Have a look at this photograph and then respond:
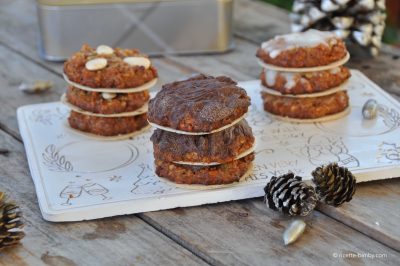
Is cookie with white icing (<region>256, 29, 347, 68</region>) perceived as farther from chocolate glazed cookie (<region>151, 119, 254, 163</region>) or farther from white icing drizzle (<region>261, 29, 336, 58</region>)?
chocolate glazed cookie (<region>151, 119, 254, 163</region>)

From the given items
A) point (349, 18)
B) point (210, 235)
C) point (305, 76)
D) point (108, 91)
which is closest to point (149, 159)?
point (108, 91)

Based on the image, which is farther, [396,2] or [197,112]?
[396,2]

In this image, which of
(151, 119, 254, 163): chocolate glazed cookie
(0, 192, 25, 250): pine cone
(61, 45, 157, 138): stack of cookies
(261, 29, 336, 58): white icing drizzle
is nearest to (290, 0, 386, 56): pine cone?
(261, 29, 336, 58): white icing drizzle

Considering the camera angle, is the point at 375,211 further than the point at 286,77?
No

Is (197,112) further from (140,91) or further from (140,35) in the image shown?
(140,35)

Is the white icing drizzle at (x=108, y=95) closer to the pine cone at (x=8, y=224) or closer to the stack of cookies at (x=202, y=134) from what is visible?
the stack of cookies at (x=202, y=134)

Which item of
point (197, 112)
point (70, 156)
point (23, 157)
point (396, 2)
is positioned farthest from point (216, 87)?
point (396, 2)

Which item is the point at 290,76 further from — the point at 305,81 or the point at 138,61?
the point at 138,61

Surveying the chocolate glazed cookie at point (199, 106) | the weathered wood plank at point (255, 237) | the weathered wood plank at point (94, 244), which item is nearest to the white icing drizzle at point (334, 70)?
the chocolate glazed cookie at point (199, 106)
